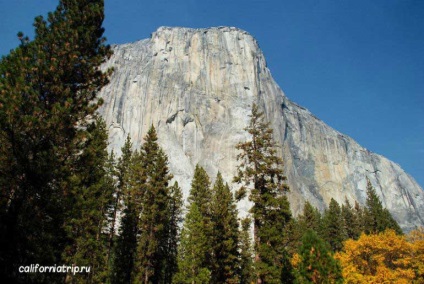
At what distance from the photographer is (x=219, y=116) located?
105 metres

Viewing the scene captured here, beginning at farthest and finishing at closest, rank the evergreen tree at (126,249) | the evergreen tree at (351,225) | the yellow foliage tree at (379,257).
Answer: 1. the evergreen tree at (351,225)
2. the evergreen tree at (126,249)
3. the yellow foliage tree at (379,257)

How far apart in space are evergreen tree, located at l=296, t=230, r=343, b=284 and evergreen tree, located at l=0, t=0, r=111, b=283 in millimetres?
12989

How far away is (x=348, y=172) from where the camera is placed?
132250 millimetres

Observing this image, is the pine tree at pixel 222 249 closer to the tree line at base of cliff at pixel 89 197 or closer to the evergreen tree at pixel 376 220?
the tree line at base of cliff at pixel 89 197


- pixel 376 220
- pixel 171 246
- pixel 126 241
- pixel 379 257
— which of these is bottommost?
pixel 379 257

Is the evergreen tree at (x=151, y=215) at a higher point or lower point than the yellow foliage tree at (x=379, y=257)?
higher

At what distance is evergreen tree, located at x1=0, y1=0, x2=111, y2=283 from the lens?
10.9 m

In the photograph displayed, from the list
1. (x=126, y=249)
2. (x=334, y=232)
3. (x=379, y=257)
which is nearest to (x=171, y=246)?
(x=126, y=249)

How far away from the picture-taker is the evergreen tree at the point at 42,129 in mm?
10875

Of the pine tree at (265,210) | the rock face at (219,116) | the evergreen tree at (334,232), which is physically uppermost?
the rock face at (219,116)

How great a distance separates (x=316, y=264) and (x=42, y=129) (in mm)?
15432

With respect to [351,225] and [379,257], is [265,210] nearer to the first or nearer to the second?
[379,257]

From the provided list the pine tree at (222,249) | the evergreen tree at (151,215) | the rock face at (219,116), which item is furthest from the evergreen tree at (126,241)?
the rock face at (219,116)

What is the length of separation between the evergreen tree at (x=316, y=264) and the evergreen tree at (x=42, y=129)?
42.6 feet
